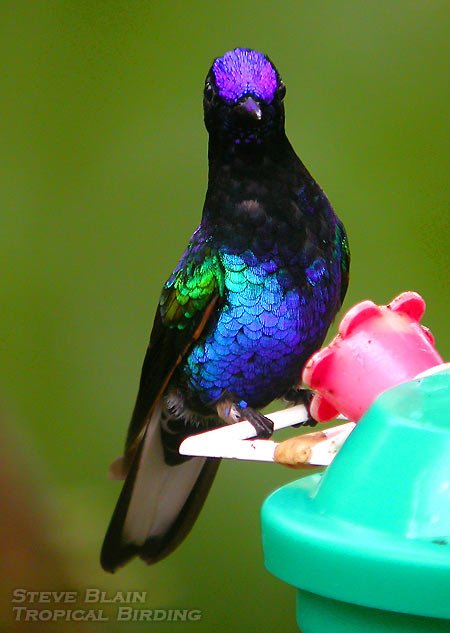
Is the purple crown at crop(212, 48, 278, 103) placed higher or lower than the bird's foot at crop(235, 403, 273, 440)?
higher

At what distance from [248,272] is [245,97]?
35 cm

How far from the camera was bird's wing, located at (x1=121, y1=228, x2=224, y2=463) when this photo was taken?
1959 mm

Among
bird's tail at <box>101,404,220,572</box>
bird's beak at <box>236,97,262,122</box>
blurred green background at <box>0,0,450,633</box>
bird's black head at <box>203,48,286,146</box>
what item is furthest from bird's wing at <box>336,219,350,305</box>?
blurred green background at <box>0,0,450,633</box>

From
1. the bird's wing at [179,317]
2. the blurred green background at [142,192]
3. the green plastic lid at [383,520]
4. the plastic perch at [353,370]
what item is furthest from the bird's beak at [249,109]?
the blurred green background at [142,192]

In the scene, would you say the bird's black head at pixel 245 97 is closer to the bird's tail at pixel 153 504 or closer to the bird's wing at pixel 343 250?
the bird's wing at pixel 343 250

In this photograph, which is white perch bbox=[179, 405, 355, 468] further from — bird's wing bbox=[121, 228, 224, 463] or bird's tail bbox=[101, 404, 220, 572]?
bird's tail bbox=[101, 404, 220, 572]

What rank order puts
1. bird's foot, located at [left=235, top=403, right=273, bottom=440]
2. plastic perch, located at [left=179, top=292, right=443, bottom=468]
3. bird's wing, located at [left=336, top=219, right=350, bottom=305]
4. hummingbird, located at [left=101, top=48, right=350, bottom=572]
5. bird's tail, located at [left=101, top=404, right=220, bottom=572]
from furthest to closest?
bird's tail, located at [left=101, top=404, right=220, bottom=572], bird's wing, located at [left=336, top=219, right=350, bottom=305], hummingbird, located at [left=101, top=48, right=350, bottom=572], bird's foot, located at [left=235, top=403, right=273, bottom=440], plastic perch, located at [left=179, top=292, right=443, bottom=468]

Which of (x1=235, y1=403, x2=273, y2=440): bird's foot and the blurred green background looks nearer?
(x1=235, y1=403, x2=273, y2=440): bird's foot

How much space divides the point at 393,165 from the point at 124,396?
3.72 feet

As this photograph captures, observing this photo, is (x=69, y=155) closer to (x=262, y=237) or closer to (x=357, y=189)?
(x=357, y=189)

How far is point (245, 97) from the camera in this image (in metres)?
1.79

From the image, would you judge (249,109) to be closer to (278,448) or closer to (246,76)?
(246,76)

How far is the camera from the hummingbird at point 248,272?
187 cm

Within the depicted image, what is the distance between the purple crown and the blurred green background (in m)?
1.25
